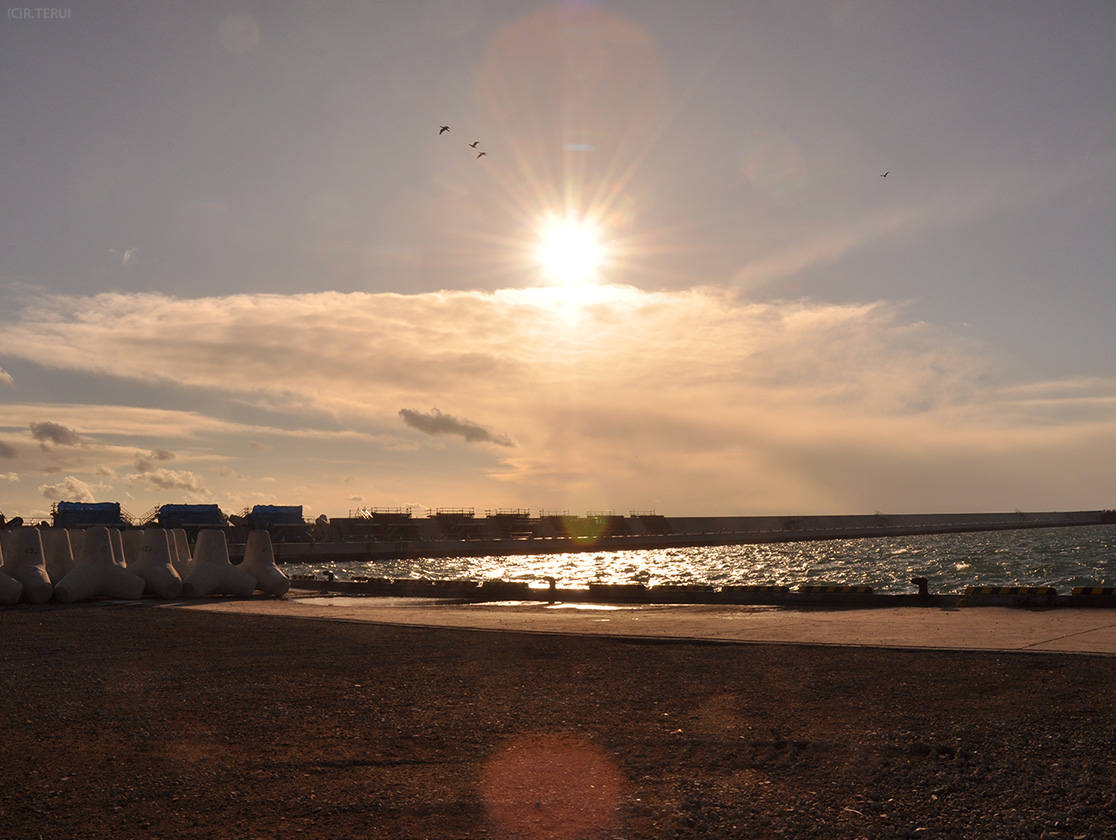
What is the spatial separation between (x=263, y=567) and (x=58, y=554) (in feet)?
26.7

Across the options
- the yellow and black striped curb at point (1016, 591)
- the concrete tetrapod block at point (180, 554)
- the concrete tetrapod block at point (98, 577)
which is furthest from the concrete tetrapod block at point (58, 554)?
the yellow and black striped curb at point (1016, 591)

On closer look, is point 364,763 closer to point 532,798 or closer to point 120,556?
point 532,798

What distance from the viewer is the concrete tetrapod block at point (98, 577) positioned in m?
33.9

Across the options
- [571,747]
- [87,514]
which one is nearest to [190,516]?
[87,514]

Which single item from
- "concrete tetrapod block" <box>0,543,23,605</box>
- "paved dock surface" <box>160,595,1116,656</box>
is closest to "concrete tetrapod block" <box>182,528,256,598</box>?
"concrete tetrapod block" <box>0,543,23,605</box>

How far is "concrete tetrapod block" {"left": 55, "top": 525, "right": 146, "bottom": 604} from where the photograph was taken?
111 feet

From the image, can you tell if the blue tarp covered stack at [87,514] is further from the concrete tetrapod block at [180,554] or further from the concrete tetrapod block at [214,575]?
the concrete tetrapod block at [214,575]

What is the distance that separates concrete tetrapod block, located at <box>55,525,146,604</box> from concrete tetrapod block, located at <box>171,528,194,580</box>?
10.1ft

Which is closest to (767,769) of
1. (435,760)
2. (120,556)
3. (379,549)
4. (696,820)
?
(696,820)

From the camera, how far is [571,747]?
902cm

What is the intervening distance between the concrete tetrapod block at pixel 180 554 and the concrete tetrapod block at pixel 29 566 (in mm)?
5718

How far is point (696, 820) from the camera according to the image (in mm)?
6750

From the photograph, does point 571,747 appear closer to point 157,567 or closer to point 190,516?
point 157,567

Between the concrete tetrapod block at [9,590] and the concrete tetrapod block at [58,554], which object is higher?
the concrete tetrapod block at [58,554]
